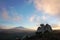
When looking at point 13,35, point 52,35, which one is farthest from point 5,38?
point 52,35

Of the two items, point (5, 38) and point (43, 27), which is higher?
point (43, 27)

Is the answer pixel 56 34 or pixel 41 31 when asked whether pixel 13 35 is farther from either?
pixel 56 34

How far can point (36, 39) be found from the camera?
11.9 metres

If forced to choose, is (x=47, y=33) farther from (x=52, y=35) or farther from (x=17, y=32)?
(x=17, y=32)

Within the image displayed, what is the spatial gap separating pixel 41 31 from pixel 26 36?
56.0 inches

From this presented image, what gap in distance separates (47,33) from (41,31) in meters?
0.61

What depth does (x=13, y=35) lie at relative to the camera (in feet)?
40.2

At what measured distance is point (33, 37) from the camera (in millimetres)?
12062

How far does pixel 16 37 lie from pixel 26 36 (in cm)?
83

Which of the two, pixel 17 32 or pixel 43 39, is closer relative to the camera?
pixel 43 39

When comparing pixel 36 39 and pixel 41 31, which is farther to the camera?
pixel 41 31

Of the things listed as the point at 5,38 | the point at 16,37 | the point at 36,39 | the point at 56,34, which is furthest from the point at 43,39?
the point at 5,38

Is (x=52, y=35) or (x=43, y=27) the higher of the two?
(x=43, y=27)

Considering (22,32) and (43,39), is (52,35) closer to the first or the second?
(43,39)
